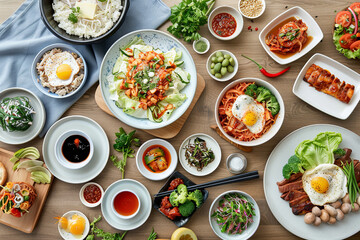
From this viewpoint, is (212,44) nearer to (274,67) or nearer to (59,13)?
(274,67)

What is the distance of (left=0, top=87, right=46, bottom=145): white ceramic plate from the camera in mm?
3379

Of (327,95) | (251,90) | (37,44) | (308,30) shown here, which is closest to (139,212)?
(251,90)

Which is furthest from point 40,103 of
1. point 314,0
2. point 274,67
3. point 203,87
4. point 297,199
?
point 314,0

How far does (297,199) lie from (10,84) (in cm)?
343

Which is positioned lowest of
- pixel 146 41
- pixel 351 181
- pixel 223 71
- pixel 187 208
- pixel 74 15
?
pixel 187 208

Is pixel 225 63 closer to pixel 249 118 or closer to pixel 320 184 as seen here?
pixel 249 118

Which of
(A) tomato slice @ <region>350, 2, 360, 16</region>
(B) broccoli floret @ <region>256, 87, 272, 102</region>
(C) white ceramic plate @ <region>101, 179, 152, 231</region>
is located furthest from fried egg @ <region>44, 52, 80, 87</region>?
(A) tomato slice @ <region>350, 2, 360, 16</region>

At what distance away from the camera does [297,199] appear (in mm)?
3281

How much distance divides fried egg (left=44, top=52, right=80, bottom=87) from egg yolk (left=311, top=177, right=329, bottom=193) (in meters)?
2.80

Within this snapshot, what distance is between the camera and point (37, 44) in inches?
138

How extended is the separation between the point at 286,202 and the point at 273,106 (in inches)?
41.9

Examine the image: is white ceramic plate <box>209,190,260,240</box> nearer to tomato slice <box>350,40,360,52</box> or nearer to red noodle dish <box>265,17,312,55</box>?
red noodle dish <box>265,17,312,55</box>

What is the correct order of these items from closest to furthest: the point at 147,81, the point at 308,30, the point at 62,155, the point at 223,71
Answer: the point at 147,81 < the point at 62,155 < the point at 223,71 < the point at 308,30

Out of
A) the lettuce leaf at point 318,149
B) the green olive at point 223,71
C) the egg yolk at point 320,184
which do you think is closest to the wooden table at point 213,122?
the green olive at point 223,71
